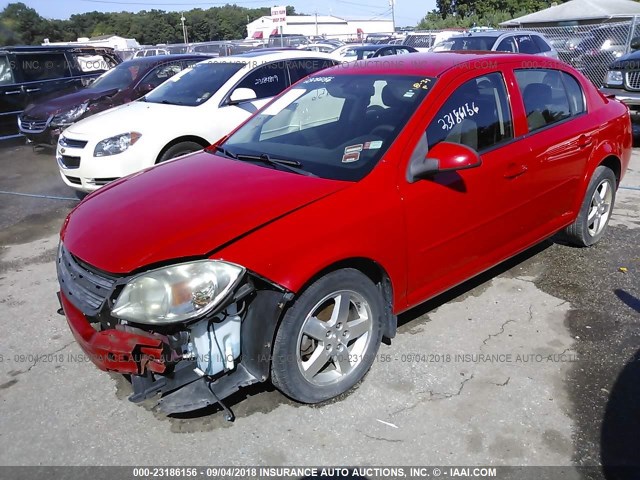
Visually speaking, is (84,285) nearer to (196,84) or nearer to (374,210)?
(374,210)

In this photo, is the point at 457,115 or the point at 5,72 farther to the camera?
the point at 5,72

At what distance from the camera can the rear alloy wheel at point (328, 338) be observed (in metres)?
2.67

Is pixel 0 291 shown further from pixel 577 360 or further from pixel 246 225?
pixel 577 360

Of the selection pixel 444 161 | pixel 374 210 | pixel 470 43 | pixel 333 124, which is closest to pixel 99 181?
pixel 333 124

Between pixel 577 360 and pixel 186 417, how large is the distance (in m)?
2.31

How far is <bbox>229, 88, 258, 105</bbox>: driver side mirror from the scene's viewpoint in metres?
6.55

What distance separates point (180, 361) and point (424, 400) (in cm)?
134

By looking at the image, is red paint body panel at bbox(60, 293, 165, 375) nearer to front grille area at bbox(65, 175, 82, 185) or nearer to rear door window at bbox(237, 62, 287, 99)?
front grille area at bbox(65, 175, 82, 185)

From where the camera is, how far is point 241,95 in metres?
6.58

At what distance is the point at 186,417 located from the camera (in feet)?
9.53

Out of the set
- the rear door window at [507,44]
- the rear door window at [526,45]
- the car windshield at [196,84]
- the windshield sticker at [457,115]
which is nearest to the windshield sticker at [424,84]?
the windshield sticker at [457,115]

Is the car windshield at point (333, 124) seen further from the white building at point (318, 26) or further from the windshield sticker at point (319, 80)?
the white building at point (318, 26)

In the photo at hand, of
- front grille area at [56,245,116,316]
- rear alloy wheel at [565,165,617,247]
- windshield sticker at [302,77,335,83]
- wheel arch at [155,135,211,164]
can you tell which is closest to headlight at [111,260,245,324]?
front grille area at [56,245,116,316]

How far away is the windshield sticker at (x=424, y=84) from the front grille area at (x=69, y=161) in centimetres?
429
